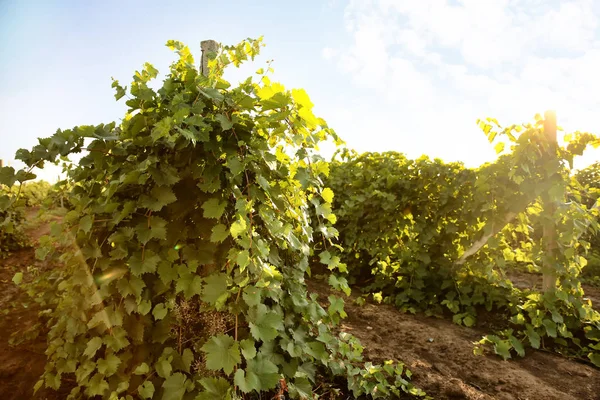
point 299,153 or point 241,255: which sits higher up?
point 299,153

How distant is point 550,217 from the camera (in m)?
3.89

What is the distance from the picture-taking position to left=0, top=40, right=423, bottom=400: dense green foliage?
1.70 meters

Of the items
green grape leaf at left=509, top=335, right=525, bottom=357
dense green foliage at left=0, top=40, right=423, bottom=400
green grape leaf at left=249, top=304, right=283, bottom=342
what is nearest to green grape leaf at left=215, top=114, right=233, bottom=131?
dense green foliage at left=0, top=40, right=423, bottom=400

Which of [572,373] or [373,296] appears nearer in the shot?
[572,373]

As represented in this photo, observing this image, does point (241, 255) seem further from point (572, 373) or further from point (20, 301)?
point (20, 301)

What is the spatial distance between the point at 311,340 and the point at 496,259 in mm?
3274

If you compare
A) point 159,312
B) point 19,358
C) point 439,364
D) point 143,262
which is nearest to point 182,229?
point 143,262

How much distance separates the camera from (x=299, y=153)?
6.57 feet

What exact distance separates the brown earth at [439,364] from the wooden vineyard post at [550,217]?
841 millimetres

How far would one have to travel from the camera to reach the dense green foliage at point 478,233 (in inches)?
151

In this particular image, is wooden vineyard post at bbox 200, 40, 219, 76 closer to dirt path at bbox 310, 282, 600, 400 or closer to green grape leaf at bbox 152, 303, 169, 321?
green grape leaf at bbox 152, 303, 169, 321

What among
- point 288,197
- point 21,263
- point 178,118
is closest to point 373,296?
point 288,197

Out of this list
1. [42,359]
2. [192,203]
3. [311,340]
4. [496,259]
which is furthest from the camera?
[496,259]

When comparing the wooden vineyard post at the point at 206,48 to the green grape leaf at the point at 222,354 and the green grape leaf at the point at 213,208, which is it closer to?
the green grape leaf at the point at 213,208
